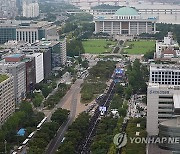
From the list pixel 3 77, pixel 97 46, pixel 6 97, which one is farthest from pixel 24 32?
pixel 6 97

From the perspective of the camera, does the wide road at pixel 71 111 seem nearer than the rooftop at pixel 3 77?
Yes

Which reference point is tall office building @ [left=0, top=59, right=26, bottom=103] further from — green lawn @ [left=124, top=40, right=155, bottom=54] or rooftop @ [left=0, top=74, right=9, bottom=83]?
green lawn @ [left=124, top=40, right=155, bottom=54]

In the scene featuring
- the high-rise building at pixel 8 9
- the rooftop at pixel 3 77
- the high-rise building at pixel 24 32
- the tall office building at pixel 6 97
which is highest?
the high-rise building at pixel 8 9

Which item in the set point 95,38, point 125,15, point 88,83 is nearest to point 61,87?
point 88,83

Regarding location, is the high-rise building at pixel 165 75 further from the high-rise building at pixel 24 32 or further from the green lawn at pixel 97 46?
the high-rise building at pixel 24 32

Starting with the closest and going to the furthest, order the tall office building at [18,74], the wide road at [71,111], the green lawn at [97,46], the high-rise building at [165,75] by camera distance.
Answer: the wide road at [71,111]
the high-rise building at [165,75]
the tall office building at [18,74]
the green lawn at [97,46]

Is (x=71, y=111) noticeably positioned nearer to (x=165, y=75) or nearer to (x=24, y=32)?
(x=165, y=75)

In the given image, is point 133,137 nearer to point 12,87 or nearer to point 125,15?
point 12,87

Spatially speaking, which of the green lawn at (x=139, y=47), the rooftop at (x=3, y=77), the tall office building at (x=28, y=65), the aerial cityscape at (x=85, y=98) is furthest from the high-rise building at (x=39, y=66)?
the green lawn at (x=139, y=47)
